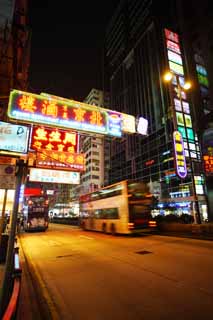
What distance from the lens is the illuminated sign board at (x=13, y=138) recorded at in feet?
17.0

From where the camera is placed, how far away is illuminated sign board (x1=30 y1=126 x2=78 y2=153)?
9320 millimetres

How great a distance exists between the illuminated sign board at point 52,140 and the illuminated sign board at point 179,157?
11.6m

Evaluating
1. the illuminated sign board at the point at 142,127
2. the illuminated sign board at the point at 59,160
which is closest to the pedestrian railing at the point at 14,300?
the illuminated sign board at the point at 59,160

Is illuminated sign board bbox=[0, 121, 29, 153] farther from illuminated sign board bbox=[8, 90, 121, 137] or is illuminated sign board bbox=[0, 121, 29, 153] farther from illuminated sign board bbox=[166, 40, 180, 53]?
illuminated sign board bbox=[166, 40, 180, 53]

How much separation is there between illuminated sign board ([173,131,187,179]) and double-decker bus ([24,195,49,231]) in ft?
53.2

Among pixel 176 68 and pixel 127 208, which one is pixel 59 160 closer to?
pixel 127 208

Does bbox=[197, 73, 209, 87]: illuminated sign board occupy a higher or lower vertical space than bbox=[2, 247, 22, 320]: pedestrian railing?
higher

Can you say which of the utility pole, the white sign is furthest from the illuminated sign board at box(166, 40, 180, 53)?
the utility pole

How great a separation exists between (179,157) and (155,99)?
5099 centimetres

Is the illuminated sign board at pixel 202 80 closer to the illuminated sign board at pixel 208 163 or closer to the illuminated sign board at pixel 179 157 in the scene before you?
the illuminated sign board at pixel 208 163

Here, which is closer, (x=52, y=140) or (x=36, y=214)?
(x=52, y=140)

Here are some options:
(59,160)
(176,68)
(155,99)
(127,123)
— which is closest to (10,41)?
(59,160)

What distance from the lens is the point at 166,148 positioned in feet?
170

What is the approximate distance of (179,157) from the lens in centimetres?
1889
